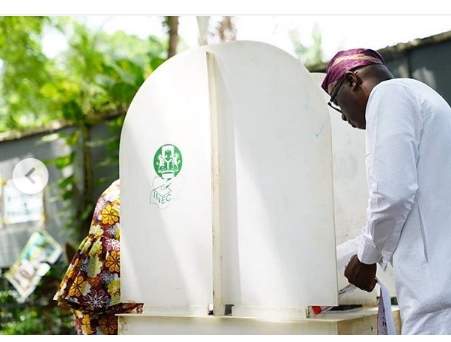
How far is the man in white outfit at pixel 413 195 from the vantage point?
2090 millimetres

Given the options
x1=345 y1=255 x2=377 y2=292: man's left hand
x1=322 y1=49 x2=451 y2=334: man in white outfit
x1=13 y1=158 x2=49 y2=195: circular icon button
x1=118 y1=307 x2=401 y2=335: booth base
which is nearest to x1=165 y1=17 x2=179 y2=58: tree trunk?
x1=13 y1=158 x2=49 y2=195: circular icon button

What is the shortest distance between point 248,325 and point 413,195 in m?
0.76

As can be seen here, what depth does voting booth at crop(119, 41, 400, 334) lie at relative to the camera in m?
2.46

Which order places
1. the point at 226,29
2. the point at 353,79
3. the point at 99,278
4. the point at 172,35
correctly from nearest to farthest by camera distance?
1. the point at 353,79
2. the point at 99,278
3. the point at 226,29
4. the point at 172,35

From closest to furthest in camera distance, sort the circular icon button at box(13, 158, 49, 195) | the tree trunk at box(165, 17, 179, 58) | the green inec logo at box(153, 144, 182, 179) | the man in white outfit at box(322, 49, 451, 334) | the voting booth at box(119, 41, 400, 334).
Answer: the man in white outfit at box(322, 49, 451, 334), the voting booth at box(119, 41, 400, 334), the green inec logo at box(153, 144, 182, 179), the circular icon button at box(13, 158, 49, 195), the tree trunk at box(165, 17, 179, 58)

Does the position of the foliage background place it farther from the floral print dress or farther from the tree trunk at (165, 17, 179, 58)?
the floral print dress

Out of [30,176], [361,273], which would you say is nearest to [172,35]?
[30,176]

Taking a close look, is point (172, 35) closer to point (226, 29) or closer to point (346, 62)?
point (226, 29)

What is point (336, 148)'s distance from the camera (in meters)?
2.97

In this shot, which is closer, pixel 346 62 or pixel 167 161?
pixel 346 62

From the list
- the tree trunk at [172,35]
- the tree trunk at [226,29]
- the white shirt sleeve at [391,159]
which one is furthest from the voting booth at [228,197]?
the tree trunk at [172,35]

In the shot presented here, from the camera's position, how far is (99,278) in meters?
3.31

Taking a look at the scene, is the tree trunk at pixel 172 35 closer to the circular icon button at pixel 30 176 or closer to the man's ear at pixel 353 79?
the circular icon button at pixel 30 176

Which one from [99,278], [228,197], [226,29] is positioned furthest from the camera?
[226,29]
